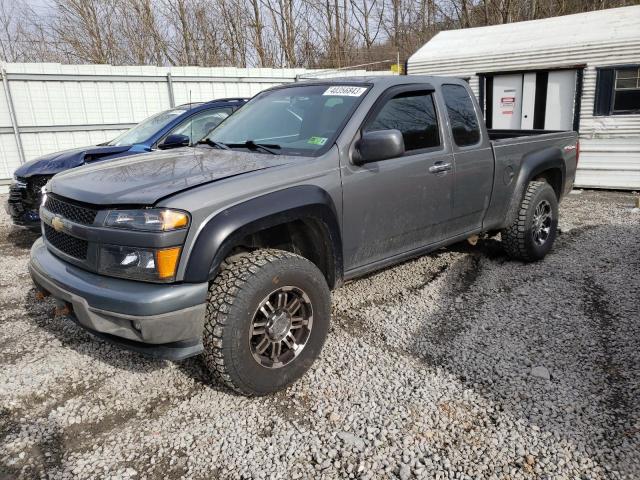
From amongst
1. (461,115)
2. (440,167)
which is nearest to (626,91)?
(461,115)

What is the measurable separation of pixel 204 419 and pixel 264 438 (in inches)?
15.6

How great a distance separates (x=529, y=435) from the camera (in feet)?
8.27

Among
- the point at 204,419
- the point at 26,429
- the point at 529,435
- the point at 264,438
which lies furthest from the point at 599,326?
the point at 26,429

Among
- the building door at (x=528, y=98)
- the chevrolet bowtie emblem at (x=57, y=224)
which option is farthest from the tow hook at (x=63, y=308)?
the building door at (x=528, y=98)

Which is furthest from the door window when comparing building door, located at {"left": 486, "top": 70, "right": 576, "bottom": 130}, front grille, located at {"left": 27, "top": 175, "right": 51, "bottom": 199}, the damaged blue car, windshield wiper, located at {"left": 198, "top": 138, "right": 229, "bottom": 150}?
building door, located at {"left": 486, "top": 70, "right": 576, "bottom": 130}

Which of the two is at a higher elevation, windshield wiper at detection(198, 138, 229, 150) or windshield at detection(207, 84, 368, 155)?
windshield at detection(207, 84, 368, 155)

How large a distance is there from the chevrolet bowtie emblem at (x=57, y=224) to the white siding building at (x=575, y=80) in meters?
10.0

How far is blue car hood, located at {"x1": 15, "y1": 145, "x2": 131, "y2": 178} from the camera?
581cm

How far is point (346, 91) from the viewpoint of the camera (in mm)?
3633

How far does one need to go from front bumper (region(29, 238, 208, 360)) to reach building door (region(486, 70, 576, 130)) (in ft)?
32.9

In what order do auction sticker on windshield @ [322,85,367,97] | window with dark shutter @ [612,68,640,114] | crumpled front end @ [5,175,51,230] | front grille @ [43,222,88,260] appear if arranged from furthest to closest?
window with dark shutter @ [612,68,640,114]
crumpled front end @ [5,175,51,230]
auction sticker on windshield @ [322,85,367,97]
front grille @ [43,222,88,260]

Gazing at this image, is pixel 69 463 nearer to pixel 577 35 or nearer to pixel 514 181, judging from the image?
pixel 514 181

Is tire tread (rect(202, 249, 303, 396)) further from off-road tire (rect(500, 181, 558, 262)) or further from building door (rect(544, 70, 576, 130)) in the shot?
building door (rect(544, 70, 576, 130))

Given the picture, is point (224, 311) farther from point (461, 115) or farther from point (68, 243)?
point (461, 115)
